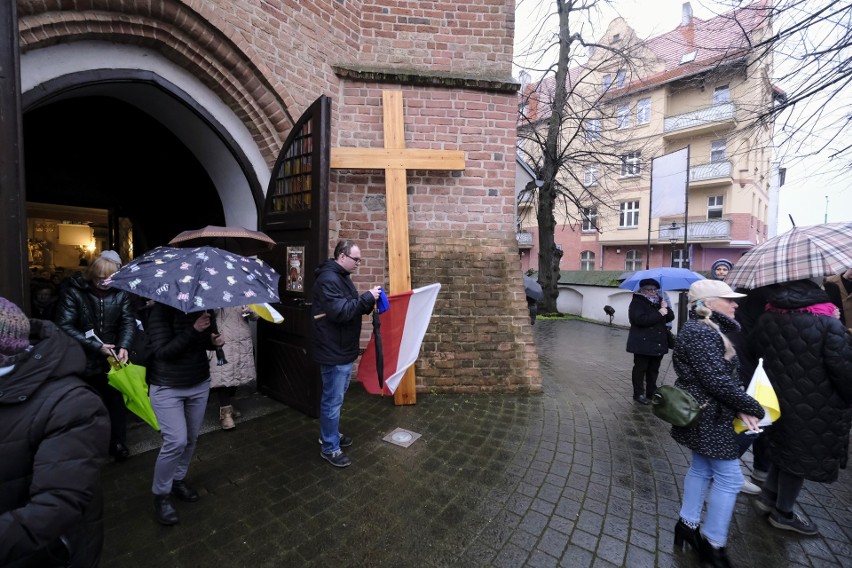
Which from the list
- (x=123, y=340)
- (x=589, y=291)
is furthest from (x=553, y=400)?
(x=589, y=291)

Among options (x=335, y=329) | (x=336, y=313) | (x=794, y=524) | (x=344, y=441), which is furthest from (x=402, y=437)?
(x=794, y=524)

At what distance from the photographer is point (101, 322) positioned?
3072 mm

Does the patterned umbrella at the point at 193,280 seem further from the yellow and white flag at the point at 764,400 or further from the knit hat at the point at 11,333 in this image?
the yellow and white flag at the point at 764,400

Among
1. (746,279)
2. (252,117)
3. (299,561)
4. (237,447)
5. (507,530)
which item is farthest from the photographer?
(252,117)

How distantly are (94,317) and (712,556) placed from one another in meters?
4.59

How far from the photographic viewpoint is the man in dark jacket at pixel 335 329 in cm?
293

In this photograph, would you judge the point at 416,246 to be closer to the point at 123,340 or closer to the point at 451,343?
the point at 451,343

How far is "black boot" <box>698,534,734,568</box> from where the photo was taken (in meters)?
2.10

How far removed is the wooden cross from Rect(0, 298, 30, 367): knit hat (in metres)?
3.43

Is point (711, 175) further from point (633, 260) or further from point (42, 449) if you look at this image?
point (42, 449)

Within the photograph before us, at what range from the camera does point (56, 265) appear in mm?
6793

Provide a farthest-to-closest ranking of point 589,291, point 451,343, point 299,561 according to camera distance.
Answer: point 589,291 < point 451,343 < point 299,561

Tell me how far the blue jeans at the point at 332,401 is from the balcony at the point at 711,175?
24888 millimetres

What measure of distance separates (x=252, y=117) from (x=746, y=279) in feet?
16.6
